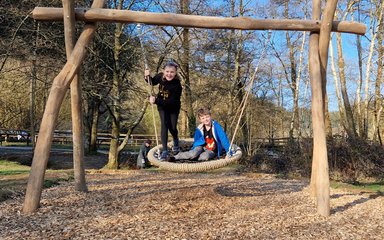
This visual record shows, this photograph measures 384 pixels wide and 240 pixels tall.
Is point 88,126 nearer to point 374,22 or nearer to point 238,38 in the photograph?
Answer: point 238,38

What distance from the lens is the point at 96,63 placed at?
1460 centimetres

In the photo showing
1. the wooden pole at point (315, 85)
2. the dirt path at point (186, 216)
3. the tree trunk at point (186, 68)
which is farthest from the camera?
the tree trunk at point (186, 68)

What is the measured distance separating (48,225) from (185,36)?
1177 cm

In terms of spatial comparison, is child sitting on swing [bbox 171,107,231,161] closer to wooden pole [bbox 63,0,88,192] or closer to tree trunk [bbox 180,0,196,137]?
wooden pole [bbox 63,0,88,192]

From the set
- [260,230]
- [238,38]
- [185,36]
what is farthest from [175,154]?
[238,38]

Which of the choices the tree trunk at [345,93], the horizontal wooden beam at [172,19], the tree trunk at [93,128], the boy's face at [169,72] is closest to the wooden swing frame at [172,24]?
the horizontal wooden beam at [172,19]

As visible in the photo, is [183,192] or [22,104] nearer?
[183,192]

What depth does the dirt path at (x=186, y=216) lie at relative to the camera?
4.84 metres

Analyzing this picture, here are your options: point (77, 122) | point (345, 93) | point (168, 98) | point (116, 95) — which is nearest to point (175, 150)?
point (168, 98)

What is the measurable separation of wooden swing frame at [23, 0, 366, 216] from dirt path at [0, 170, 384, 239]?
0.50 meters

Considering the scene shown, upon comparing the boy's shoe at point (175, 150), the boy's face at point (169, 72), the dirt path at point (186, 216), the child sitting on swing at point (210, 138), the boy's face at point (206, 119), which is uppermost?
the boy's face at point (169, 72)

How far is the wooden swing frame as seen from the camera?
5.60 meters

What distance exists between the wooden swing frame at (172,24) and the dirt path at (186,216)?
1.65 ft

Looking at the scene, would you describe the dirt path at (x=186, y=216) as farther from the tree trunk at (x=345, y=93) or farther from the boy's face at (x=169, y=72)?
the tree trunk at (x=345, y=93)
